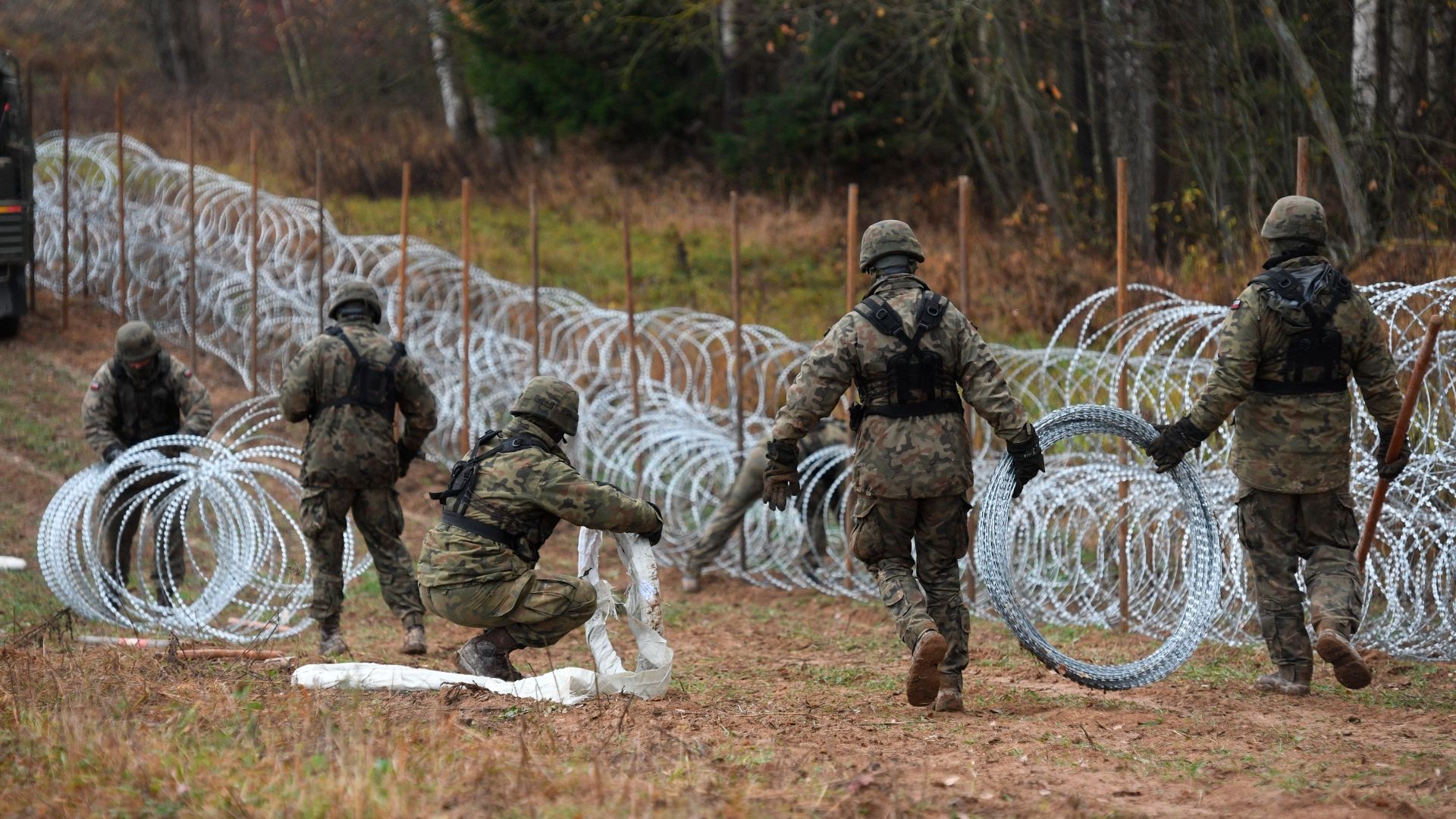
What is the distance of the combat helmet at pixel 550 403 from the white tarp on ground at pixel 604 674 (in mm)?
531

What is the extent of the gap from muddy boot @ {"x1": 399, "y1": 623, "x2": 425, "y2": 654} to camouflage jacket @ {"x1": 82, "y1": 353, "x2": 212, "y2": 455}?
209 centimetres

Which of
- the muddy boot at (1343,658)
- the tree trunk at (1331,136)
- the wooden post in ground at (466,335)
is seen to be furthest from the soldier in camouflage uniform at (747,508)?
the tree trunk at (1331,136)

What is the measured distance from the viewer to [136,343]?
8.84 meters

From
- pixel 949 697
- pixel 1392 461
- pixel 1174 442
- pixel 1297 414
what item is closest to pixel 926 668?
pixel 949 697

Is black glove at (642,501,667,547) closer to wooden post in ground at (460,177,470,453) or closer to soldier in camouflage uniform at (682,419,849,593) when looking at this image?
soldier in camouflage uniform at (682,419,849,593)

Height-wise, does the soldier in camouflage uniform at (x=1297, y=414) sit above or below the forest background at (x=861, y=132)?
below

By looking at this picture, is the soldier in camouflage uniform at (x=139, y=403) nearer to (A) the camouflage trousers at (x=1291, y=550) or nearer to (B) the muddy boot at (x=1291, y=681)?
(A) the camouflage trousers at (x=1291, y=550)

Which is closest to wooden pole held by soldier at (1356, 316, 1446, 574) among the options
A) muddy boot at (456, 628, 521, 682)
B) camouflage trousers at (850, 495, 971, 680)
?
camouflage trousers at (850, 495, 971, 680)

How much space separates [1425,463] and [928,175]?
14.6 meters

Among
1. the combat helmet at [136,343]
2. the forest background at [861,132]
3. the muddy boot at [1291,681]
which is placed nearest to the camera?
the muddy boot at [1291,681]

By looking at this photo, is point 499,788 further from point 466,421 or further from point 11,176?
point 11,176

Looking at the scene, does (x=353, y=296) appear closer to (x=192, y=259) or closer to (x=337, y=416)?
(x=337, y=416)

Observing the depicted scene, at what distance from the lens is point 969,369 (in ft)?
19.4

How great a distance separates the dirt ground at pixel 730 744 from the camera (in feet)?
14.2
